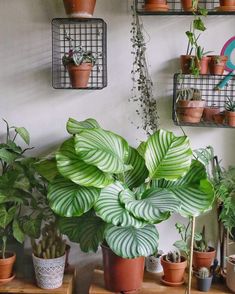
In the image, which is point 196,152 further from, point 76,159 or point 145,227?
point 76,159

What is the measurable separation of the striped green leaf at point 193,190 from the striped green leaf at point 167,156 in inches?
3.9

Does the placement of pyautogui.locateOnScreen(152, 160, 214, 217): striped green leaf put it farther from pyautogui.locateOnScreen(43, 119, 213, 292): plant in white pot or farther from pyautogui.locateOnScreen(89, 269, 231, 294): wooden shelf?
pyautogui.locateOnScreen(89, 269, 231, 294): wooden shelf

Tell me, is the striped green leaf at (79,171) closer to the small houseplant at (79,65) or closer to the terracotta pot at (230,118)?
the small houseplant at (79,65)

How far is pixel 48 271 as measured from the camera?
6.32 feet

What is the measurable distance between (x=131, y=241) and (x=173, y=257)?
0.37 metres

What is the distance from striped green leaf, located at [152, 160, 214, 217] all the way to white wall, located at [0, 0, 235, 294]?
317mm

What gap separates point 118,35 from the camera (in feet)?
6.91

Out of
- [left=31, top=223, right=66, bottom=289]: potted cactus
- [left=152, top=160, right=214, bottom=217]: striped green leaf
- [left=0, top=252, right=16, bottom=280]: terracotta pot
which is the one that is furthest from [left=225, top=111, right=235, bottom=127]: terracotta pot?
[left=0, top=252, right=16, bottom=280]: terracotta pot

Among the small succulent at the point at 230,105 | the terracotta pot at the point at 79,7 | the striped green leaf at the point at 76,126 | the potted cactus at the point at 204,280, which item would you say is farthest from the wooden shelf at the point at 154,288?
the terracotta pot at the point at 79,7

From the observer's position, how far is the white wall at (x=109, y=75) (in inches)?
82.0

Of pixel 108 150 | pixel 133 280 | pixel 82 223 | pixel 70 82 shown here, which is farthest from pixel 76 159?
pixel 133 280

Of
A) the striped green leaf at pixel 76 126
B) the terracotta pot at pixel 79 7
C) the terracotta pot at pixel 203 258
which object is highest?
the terracotta pot at pixel 79 7

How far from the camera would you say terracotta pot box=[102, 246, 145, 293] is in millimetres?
1880

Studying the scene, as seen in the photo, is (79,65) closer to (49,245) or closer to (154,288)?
(49,245)
